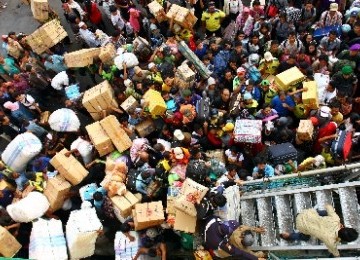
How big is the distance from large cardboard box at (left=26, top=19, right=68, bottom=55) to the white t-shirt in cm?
295

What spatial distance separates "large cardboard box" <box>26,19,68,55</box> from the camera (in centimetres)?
1025

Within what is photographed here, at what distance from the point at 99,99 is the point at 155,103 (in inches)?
52.1

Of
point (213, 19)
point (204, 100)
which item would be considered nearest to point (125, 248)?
point (204, 100)

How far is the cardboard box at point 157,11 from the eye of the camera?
33.4ft

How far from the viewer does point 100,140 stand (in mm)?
8594

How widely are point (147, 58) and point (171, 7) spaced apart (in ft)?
4.61

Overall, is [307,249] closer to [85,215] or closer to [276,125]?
[276,125]

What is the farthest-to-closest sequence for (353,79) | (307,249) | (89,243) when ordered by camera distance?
(353,79), (89,243), (307,249)

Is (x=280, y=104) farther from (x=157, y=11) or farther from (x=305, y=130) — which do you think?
(x=157, y=11)

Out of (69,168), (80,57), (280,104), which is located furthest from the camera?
(80,57)

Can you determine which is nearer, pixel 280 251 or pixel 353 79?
pixel 280 251

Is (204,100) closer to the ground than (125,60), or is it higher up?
closer to the ground

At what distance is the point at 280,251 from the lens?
21.9 feet

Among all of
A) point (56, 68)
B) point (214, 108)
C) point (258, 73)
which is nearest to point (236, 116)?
point (214, 108)
